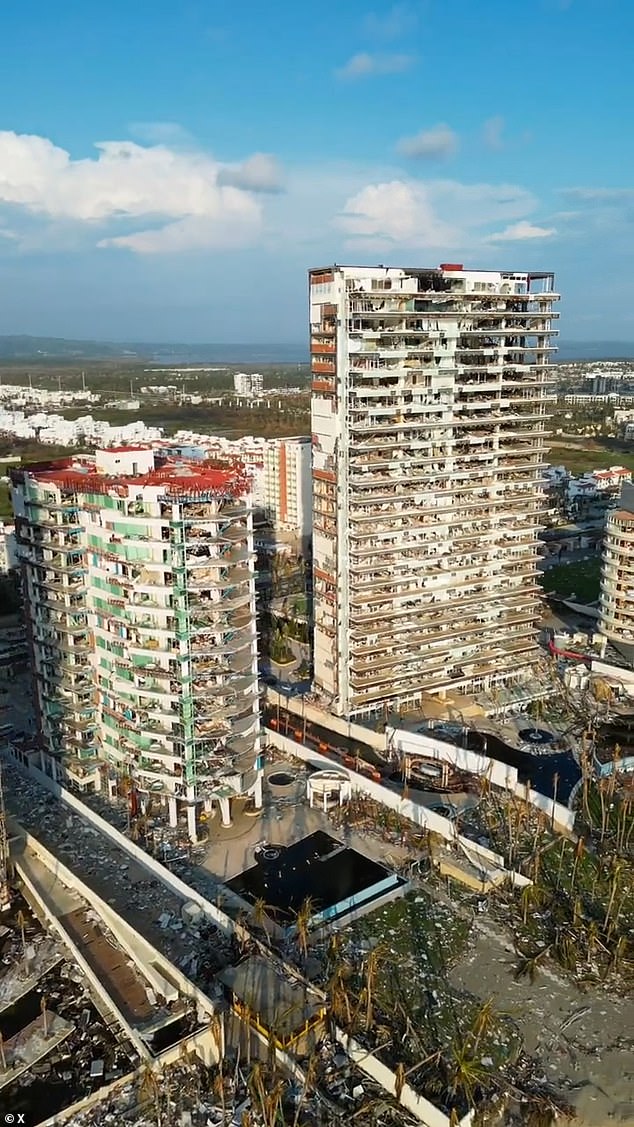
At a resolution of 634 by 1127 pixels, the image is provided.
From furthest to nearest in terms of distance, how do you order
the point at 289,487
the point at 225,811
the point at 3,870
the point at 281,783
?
the point at 289,487
the point at 281,783
the point at 225,811
the point at 3,870

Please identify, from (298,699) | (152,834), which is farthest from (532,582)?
(152,834)

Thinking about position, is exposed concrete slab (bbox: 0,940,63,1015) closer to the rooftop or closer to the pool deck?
the pool deck

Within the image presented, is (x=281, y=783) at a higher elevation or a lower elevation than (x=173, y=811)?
lower

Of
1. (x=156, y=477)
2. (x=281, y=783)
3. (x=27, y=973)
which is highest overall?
(x=156, y=477)

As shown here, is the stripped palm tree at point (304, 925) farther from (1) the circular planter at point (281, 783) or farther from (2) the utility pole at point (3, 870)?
(2) the utility pole at point (3, 870)

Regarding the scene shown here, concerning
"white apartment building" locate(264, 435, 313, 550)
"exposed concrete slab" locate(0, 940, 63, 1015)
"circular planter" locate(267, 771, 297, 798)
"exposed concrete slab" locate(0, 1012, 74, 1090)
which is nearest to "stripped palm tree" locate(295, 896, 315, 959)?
"exposed concrete slab" locate(0, 1012, 74, 1090)

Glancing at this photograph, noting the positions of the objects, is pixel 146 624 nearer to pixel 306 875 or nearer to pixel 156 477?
pixel 156 477

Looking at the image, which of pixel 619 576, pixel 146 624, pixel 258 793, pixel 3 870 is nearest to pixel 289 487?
pixel 619 576

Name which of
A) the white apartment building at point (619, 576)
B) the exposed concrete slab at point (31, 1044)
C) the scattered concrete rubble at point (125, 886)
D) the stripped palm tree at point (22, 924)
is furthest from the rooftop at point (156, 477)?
the white apartment building at point (619, 576)
